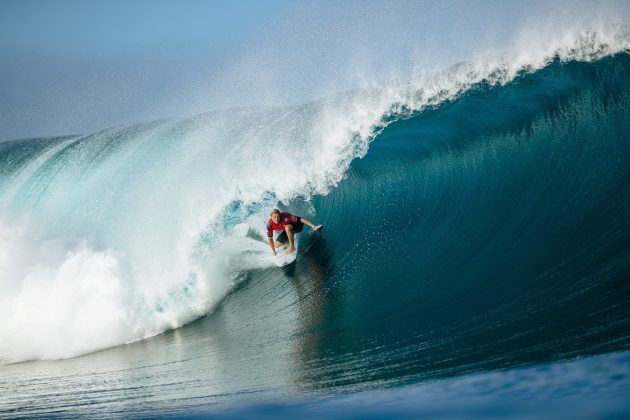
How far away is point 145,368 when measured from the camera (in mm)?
5266

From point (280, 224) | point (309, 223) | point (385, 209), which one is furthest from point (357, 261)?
point (385, 209)

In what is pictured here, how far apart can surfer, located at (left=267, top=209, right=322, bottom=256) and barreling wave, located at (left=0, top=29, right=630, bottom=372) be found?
17.3 inches

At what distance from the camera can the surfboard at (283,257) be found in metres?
8.16

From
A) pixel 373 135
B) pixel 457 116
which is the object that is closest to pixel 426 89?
pixel 457 116

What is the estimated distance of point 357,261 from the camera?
283 inches

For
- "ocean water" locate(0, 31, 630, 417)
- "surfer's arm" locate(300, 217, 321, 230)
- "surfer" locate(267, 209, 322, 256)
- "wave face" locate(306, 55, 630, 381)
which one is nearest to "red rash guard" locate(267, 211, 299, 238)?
"surfer" locate(267, 209, 322, 256)

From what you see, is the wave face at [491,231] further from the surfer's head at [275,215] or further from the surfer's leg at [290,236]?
the surfer's head at [275,215]

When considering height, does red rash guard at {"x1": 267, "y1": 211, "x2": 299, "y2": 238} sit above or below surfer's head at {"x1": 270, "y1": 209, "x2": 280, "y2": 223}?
below

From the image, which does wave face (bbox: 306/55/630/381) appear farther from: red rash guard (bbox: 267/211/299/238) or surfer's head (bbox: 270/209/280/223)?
surfer's head (bbox: 270/209/280/223)

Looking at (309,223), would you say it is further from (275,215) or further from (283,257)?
(275,215)

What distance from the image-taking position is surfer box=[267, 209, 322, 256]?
791 cm

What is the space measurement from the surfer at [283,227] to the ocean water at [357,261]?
1.08 ft

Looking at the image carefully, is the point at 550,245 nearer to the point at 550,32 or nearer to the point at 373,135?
the point at 373,135

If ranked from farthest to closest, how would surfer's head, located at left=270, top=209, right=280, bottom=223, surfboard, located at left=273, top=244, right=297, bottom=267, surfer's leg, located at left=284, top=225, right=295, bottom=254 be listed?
surfboard, located at left=273, top=244, right=297, bottom=267, surfer's leg, located at left=284, top=225, right=295, bottom=254, surfer's head, located at left=270, top=209, right=280, bottom=223
